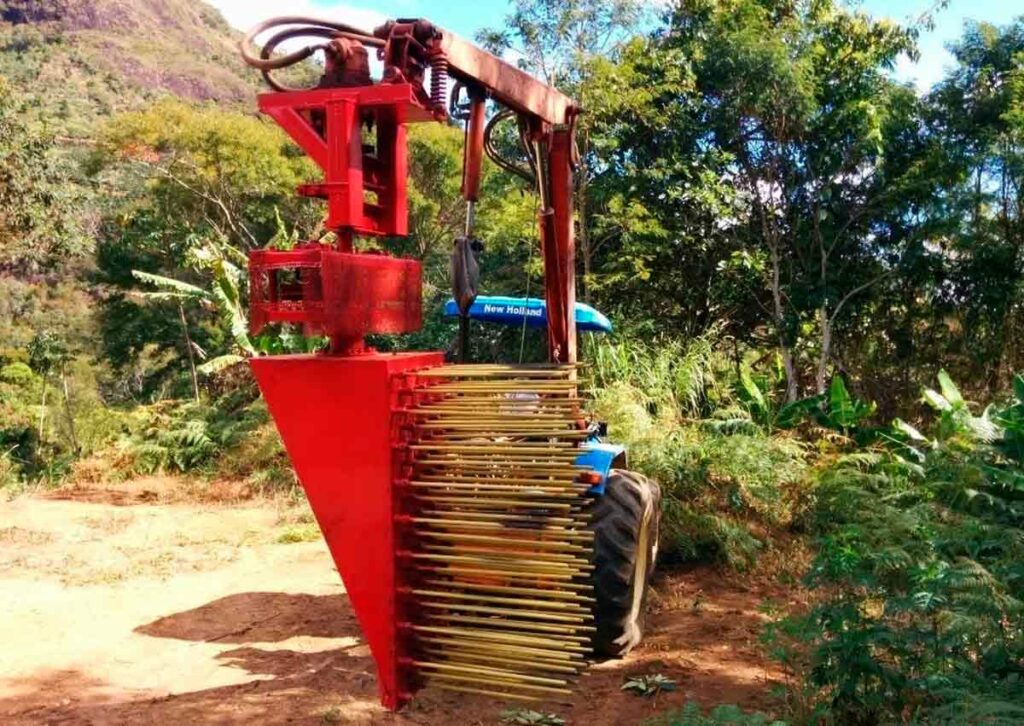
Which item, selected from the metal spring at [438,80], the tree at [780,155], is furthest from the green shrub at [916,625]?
the tree at [780,155]

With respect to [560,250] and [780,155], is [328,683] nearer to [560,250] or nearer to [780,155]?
[560,250]

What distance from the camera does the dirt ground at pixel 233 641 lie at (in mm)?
3898

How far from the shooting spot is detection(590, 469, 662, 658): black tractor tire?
Result: 425 centimetres

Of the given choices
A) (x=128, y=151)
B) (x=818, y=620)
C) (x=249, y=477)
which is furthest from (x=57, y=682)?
(x=128, y=151)

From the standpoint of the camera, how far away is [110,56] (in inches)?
2068

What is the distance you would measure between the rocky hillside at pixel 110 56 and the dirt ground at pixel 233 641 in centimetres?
3140

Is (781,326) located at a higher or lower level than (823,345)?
higher

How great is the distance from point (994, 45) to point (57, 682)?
11.7 m

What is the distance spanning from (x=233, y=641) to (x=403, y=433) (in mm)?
2357

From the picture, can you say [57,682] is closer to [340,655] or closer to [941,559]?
[340,655]

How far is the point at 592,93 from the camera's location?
10.4 m

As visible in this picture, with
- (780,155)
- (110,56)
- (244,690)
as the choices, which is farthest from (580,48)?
(110,56)

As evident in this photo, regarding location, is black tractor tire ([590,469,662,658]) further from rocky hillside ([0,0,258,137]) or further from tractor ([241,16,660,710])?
rocky hillside ([0,0,258,137])

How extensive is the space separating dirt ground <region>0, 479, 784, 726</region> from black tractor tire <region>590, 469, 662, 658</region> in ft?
0.59
